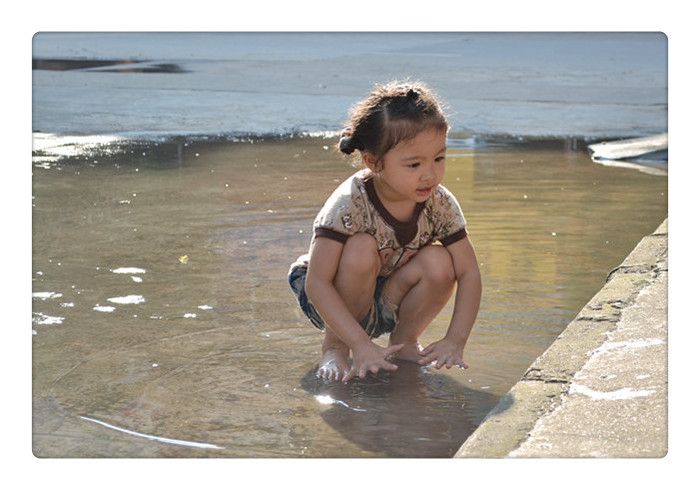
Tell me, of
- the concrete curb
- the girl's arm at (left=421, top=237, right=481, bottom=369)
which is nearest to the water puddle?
the girl's arm at (left=421, top=237, right=481, bottom=369)

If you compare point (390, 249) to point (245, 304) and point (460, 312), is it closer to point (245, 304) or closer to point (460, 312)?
point (460, 312)

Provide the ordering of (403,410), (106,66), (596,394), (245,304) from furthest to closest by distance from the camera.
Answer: (106,66) < (245,304) < (403,410) < (596,394)

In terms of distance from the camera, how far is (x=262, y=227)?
4852 millimetres

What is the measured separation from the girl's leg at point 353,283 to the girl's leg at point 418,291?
85 mm

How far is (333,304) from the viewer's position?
289cm

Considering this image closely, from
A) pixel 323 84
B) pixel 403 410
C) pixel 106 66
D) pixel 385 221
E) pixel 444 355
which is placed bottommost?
pixel 403 410

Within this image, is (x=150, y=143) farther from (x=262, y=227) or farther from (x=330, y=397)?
(x=330, y=397)

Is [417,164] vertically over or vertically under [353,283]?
over

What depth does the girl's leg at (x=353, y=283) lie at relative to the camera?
9.56 ft

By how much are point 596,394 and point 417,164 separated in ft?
2.48

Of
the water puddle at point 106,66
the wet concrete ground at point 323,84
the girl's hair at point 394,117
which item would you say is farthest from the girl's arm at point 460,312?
the water puddle at point 106,66

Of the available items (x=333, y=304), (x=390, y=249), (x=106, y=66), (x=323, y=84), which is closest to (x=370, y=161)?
(x=390, y=249)

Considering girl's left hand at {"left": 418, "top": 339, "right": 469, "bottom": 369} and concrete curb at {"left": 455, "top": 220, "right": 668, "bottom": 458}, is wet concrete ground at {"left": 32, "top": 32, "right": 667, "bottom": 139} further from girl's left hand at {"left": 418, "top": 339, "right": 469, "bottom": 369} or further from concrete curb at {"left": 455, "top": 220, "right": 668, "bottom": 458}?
girl's left hand at {"left": 418, "top": 339, "right": 469, "bottom": 369}

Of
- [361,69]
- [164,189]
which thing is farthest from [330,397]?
[361,69]
